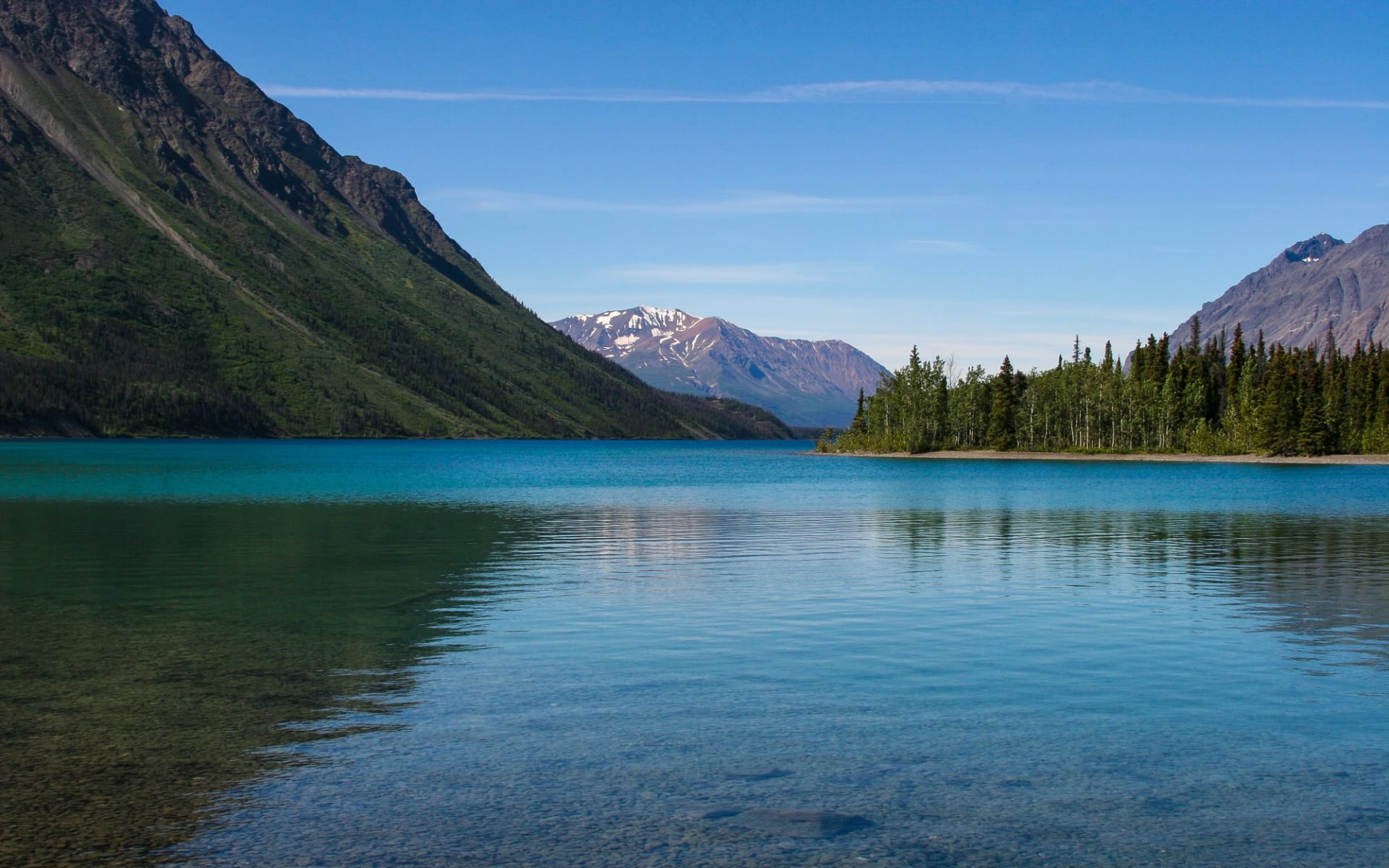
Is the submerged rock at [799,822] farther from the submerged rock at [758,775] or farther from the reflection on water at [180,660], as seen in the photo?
the reflection on water at [180,660]

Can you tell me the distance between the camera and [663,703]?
21.4 m

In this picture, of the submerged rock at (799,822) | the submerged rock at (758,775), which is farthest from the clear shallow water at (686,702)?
the submerged rock at (799,822)

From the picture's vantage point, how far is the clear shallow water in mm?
14281

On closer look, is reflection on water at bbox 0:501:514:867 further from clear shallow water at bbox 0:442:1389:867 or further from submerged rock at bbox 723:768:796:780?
submerged rock at bbox 723:768:796:780

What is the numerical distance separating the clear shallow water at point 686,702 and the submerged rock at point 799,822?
286mm

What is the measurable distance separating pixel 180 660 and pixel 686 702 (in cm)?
1183

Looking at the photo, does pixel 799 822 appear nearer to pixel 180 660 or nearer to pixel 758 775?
pixel 758 775

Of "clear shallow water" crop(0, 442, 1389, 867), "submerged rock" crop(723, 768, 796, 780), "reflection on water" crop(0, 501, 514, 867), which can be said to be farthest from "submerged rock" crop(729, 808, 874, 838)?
"reflection on water" crop(0, 501, 514, 867)

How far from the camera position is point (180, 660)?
25594mm

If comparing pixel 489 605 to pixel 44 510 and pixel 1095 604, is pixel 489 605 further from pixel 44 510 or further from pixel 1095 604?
pixel 44 510

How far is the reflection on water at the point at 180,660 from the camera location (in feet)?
50.2

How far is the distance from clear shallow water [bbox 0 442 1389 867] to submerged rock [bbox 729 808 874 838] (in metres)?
0.29

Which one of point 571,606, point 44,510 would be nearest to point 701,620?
point 571,606

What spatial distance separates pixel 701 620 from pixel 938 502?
64.7m
